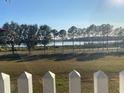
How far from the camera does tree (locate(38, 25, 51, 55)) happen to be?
58.8 metres

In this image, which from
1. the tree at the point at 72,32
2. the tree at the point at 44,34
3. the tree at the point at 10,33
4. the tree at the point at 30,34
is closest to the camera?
the tree at the point at 10,33

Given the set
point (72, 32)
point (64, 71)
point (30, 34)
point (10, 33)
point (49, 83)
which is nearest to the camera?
point (49, 83)

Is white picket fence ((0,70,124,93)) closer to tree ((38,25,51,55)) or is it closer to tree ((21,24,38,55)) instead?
tree ((21,24,38,55))

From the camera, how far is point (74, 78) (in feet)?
7.04

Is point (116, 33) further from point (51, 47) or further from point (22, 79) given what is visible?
point (22, 79)

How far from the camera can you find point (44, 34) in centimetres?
6038

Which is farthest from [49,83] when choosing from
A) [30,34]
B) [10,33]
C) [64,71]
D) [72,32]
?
[72,32]

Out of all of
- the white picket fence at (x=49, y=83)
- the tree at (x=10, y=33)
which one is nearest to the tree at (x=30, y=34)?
the tree at (x=10, y=33)

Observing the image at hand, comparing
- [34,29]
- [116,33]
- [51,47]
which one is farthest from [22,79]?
[116,33]

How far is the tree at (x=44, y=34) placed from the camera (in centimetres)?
5883

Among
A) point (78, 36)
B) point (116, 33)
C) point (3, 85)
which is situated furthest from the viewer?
point (78, 36)

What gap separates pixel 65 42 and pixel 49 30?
1051 cm

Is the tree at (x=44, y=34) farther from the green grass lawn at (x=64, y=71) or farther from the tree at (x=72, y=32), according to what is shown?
the green grass lawn at (x=64, y=71)

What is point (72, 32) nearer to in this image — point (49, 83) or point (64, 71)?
point (64, 71)
